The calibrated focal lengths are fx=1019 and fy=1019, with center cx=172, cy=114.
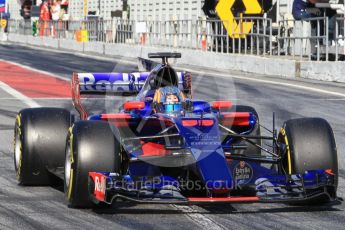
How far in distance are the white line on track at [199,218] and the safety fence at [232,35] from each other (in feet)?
52.6

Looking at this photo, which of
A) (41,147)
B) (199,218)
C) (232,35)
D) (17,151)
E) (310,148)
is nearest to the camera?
(199,218)

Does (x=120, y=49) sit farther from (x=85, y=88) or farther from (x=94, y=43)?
(x=85, y=88)

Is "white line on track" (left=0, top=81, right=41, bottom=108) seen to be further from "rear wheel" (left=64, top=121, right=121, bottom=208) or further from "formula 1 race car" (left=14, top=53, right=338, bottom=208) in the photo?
"rear wheel" (left=64, top=121, right=121, bottom=208)

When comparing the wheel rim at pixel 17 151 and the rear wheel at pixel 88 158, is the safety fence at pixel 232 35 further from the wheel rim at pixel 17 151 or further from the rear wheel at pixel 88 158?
the rear wheel at pixel 88 158

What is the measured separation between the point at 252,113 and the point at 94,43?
38138 mm

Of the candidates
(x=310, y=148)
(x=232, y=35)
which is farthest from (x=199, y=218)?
(x=232, y=35)

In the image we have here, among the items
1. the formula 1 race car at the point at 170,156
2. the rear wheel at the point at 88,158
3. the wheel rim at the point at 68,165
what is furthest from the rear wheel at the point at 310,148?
the wheel rim at the point at 68,165

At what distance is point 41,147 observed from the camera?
357 inches

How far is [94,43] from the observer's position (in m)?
47.7

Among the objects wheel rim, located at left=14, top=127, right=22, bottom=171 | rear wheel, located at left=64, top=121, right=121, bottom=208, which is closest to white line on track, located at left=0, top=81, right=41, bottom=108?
wheel rim, located at left=14, top=127, right=22, bottom=171

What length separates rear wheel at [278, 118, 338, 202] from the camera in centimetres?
815

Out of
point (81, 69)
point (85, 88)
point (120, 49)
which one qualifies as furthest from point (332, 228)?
point (120, 49)

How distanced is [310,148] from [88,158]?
1790 millimetres

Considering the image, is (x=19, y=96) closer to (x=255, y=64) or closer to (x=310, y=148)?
(x=255, y=64)
